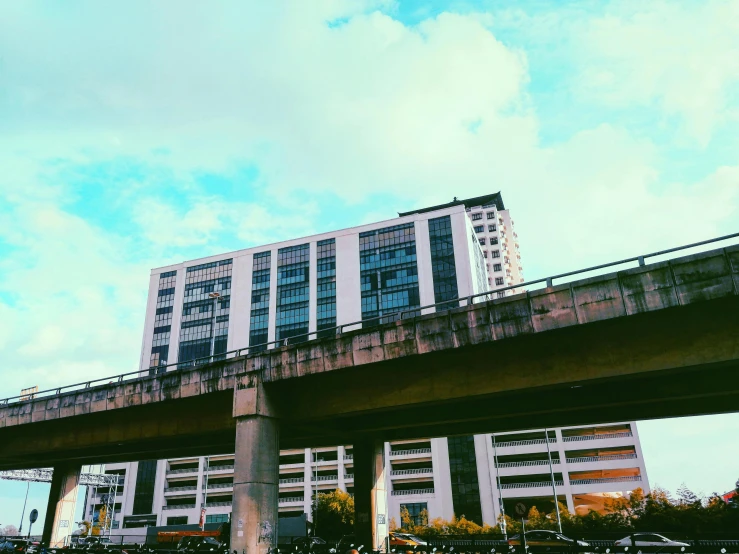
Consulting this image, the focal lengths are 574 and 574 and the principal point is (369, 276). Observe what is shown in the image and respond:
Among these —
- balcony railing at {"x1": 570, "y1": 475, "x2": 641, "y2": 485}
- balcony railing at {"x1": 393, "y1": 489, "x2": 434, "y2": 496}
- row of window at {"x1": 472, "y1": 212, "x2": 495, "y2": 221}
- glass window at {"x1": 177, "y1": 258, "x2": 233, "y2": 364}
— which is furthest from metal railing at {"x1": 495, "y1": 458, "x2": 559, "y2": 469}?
row of window at {"x1": 472, "y1": 212, "x2": 495, "y2": 221}

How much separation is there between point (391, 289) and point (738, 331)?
72074 millimetres

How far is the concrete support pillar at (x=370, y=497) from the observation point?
1195 inches

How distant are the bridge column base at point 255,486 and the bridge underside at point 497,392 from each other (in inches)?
55.4

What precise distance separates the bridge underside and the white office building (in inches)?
1818

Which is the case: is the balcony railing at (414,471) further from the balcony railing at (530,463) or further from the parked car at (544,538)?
the parked car at (544,538)

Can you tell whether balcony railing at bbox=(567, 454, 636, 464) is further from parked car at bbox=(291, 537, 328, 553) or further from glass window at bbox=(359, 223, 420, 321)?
parked car at bbox=(291, 537, 328, 553)

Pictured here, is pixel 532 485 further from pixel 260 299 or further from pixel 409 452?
pixel 260 299

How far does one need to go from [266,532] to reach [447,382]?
29.8 feet

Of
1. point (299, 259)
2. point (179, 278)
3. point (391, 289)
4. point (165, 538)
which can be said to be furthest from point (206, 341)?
point (165, 538)

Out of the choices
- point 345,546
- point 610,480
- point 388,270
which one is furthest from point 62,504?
point 610,480

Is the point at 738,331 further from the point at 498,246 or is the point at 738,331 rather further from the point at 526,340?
the point at 498,246

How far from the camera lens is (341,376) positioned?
23781mm

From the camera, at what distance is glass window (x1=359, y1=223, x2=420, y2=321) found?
86938 millimetres

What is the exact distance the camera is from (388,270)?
89500 mm
